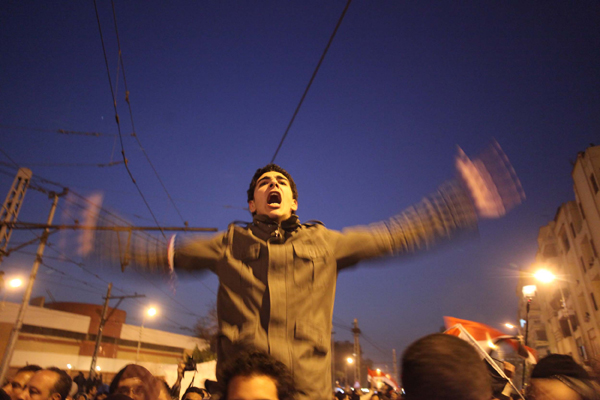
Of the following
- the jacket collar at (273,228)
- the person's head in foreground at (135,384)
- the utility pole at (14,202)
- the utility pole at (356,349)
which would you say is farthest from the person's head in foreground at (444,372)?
the utility pole at (356,349)

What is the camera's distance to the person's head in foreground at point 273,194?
2.32 meters

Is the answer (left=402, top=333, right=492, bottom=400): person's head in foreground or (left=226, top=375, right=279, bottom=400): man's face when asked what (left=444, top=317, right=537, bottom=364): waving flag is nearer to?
(left=402, top=333, right=492, bottom=400): person's head in foreground

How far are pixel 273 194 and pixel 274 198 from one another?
25 millimetres

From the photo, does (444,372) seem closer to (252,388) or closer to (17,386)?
(252,388)

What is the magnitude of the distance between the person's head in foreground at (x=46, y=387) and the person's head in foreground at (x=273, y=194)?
3034 mm

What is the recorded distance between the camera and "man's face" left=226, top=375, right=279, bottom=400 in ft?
5.31

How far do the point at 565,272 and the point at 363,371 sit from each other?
74.9m

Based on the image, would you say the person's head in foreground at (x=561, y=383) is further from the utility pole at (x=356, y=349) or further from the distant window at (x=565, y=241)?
the utility pole at (x=356, y=349)

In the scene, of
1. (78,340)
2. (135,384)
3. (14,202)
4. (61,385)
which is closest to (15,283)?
(14,202)

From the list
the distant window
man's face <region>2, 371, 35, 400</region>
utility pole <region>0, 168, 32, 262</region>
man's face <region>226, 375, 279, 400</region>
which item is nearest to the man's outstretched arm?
man's face <region>226, 375, 279, 400</region>

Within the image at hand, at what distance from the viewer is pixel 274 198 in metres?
2.38

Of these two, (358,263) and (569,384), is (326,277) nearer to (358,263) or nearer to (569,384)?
(358,263)

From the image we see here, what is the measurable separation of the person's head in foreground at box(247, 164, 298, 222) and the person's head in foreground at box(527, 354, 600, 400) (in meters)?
2.57

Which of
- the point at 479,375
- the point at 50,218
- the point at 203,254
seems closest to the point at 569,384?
the point at 479,375
